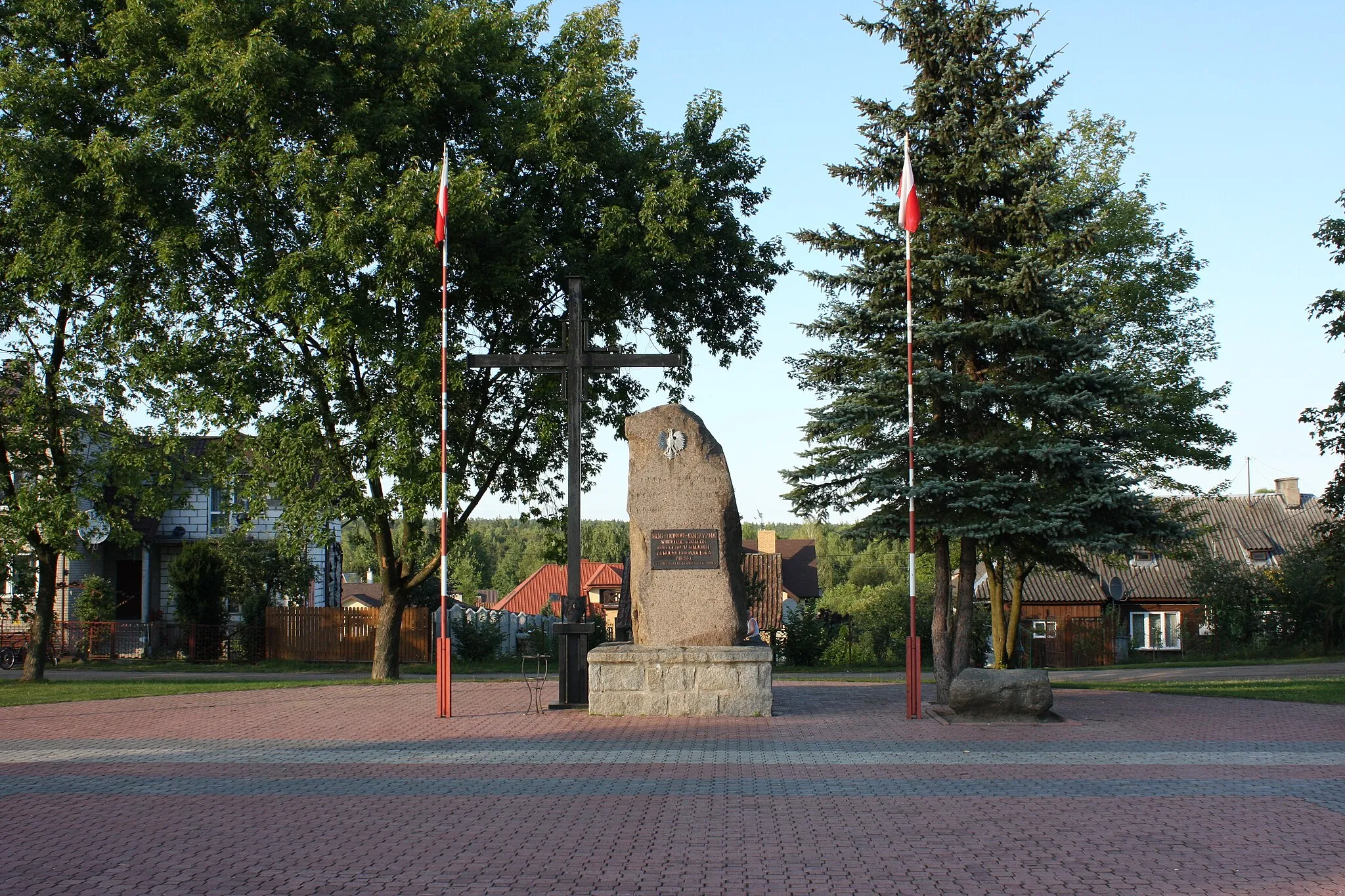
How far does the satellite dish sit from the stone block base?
492 inches

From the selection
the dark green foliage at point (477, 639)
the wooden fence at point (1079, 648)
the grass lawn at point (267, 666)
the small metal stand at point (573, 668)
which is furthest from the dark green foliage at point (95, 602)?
the wooden fence at point (1079, 648)

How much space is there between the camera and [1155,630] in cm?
4738

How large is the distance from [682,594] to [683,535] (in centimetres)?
75

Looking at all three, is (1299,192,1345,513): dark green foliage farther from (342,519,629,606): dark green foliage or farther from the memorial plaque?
(342,519,629,606): dark green foliage

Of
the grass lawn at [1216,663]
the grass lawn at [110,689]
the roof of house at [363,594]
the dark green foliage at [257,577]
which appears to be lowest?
the grass lawn at [1216,663]

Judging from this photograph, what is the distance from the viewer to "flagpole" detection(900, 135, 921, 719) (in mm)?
14398

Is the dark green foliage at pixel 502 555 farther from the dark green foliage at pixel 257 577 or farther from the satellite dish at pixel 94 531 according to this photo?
the satellite dish at pixel 94 531

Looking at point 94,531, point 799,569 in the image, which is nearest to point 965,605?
point 94,531

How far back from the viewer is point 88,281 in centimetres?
2045

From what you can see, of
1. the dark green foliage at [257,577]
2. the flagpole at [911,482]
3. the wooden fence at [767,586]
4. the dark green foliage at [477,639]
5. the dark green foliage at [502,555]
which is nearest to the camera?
the flagpole at [911,482]

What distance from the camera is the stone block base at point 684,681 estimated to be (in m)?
14.3

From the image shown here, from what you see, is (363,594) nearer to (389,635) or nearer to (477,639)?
(477,639)

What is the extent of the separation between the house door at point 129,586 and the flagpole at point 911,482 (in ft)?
102

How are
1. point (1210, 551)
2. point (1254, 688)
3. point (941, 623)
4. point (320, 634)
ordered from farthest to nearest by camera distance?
point (1210, 551)
point (320, 634)
point (1254, 688)
point (941, 623)
